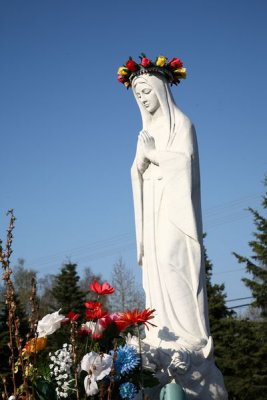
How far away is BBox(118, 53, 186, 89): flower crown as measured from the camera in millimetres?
Answer: 6781

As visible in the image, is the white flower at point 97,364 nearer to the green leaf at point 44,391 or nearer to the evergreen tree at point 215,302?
the green leaf at point 44,391

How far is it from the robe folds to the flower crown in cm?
55

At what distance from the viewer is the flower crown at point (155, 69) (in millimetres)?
6781

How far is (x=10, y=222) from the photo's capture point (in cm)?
184

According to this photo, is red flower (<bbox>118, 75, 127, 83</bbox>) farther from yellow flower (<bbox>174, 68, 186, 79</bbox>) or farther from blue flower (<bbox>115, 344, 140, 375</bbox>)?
blue flower (<bbox>115, 344, 140, 375</bbox>)

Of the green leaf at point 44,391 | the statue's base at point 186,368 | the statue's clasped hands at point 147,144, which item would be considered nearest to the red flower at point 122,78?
the statue's clasped hands at point 147,144

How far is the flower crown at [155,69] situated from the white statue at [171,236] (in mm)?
25

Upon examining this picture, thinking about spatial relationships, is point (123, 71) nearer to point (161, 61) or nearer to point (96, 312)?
point (161, 61)

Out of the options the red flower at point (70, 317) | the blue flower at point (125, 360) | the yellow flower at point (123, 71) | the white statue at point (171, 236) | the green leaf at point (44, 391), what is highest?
the yellow flower at point (123, 71)

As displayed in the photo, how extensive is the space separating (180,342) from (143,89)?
3.24m

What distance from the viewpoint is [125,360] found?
352 cm

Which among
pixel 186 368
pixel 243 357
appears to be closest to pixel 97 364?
pixel 186 368

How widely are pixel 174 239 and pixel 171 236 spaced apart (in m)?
0.06

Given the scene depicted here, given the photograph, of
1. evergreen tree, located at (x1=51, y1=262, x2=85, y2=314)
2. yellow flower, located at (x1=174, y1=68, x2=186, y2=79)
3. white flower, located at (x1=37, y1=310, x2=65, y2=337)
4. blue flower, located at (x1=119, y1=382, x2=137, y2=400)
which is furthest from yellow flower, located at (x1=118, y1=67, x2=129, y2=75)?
evergreen tree, located at (x1=51, y1=262, x2=85, y2=314)
